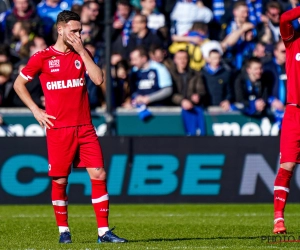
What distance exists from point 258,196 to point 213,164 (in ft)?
3.07

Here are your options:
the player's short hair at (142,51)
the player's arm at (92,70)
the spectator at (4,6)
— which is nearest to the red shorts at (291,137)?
the player's arm at (92,70)

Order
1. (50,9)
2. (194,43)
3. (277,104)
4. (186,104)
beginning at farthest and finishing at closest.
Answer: (50,9), (194,43), (277,104), (186,104)

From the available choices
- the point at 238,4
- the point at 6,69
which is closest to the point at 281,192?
the point at 6,69

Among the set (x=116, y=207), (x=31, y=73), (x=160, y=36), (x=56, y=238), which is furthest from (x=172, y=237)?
(x=160, y=36)

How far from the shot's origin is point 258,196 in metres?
15.0

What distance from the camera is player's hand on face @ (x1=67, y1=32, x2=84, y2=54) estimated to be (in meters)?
8.47

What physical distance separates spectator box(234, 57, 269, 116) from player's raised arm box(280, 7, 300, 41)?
19.6ft

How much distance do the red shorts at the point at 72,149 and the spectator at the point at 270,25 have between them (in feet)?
29.0

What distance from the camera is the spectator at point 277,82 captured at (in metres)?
15.5

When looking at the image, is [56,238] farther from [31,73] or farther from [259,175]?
[259,175]

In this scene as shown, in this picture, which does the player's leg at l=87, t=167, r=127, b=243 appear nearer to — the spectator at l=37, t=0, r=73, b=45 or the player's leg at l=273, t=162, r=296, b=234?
the player's leg at l=273, t=162, r=296, b=234

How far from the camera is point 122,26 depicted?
16.9m

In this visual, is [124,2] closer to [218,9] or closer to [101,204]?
[218,9]

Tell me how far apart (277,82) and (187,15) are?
2.55 metres
